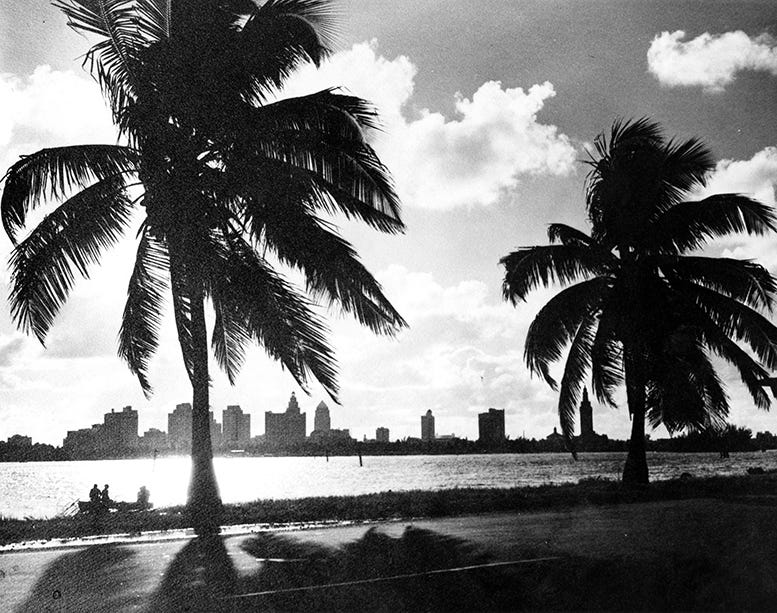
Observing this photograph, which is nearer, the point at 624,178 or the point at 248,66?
the point at 248,66

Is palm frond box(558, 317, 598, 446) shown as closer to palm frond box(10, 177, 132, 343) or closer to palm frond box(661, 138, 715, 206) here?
palm frond box(661, 138, 715, 206)

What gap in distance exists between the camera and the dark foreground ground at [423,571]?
6.02 m

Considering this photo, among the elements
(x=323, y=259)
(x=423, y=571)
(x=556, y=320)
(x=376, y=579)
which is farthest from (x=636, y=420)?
(x=376, y=579)

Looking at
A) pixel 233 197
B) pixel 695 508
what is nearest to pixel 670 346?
pixel 695 508

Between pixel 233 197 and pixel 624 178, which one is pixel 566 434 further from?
pixel 233 197

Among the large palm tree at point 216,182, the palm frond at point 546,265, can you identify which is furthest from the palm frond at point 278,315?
the palm frond at point 546,265

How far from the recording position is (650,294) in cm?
1650

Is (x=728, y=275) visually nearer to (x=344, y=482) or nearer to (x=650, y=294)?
(x=650, y=294)

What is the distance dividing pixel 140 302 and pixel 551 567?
8.78 meters

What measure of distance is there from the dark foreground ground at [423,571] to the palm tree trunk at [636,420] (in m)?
6.85

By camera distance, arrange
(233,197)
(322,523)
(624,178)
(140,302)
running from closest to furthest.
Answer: (322,523)
(233,197)
(140,302)
(624,178)

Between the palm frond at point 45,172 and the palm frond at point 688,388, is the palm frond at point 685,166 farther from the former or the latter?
the palm frond at point 45,172

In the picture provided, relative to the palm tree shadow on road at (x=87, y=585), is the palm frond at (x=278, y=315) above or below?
above

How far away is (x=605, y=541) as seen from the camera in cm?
857
